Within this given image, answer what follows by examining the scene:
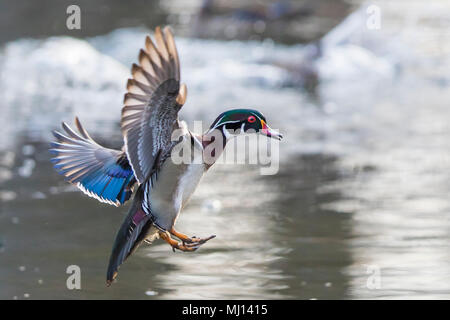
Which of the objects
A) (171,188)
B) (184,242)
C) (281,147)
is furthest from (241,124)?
(281,147)

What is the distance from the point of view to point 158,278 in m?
6.15

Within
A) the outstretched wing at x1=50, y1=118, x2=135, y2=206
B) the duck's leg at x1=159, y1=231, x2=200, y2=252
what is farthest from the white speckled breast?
the outstretched wing at x1=50, y1=118, x2=135, y2=206

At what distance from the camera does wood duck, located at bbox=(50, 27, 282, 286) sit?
14.8 ft

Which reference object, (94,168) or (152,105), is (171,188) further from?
(94,168)

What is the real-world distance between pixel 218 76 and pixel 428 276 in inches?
283

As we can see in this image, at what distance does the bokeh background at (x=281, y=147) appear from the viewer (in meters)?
6.26

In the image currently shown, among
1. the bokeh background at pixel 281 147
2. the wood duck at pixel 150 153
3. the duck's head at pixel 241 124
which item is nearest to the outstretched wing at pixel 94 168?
the wood duck at pixel 150 153

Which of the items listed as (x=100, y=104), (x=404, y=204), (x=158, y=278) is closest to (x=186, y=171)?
(x=158, y=278)

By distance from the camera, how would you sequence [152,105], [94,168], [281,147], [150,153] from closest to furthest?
[152,105] < [150,153] < [94,168] < [281,147]

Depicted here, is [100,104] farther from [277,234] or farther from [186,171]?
[186,171]

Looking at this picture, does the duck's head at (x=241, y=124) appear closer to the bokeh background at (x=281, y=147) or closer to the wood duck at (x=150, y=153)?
the wood duck at (x=150, y=153)

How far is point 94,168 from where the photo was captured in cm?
534

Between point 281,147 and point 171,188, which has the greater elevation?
point 281,147

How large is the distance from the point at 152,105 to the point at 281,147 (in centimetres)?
537
